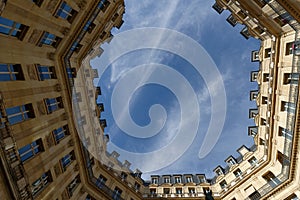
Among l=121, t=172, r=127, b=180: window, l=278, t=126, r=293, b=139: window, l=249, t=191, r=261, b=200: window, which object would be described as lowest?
l=249, t=191, r=261, b=200: window

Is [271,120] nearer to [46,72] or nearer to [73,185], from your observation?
[73,185]

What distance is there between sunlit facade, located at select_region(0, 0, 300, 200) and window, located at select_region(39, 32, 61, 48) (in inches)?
5.2

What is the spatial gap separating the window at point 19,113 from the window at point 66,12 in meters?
10.3

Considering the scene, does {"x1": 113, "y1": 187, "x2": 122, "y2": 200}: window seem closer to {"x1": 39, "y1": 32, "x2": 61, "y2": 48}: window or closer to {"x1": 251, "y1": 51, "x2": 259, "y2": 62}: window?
{"x1": 39, "y1": 32, "x2": 61, "y2": 48}: window

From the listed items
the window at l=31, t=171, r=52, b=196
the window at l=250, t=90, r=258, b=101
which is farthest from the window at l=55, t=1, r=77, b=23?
the window at l=250, t=90, r=258, b=101

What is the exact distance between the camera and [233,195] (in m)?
29.4

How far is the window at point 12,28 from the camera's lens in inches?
595

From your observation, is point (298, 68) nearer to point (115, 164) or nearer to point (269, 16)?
point (269, 16)

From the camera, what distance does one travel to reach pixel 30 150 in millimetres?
17547

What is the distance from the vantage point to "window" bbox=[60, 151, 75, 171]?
22.2 meters

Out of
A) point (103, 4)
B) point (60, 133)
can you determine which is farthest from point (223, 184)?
point (103, 4)

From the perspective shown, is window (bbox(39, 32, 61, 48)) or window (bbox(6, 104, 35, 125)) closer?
window (bbox(6, 104, 35, 125))

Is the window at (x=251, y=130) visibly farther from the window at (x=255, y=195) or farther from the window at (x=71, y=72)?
the window at (x=71, y=72)

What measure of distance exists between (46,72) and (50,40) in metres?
3.58
